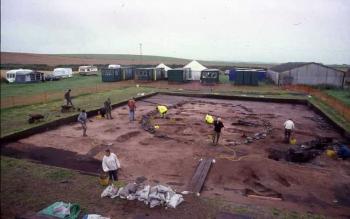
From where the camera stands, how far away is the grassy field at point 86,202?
8.12 m

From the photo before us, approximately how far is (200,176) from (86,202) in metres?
4.34

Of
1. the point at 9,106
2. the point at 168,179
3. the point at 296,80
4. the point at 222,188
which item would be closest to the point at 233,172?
the point at 222,188

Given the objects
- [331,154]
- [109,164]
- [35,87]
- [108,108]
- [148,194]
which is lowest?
[331,154]

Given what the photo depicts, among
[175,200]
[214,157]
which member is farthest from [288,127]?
[175,200]

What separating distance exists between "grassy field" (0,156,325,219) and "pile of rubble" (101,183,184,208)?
0.17 meters

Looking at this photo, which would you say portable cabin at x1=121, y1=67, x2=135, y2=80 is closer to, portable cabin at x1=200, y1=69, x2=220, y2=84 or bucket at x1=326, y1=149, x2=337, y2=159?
portable cabin at x1=200, y1=69, x2=220, y2=84

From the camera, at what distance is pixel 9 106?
22.5 meters

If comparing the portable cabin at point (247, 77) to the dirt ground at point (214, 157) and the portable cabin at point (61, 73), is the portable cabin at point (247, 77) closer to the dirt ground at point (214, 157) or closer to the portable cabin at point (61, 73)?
the dirt ground at point (214, 157)

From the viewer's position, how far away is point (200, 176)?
11094 mm

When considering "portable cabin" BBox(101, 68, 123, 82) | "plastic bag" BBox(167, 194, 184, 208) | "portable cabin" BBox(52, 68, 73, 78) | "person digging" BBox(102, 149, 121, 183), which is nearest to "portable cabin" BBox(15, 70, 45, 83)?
"portable cabin" BBox(52, 68, 73, 78)

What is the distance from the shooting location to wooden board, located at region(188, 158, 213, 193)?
1008 cm

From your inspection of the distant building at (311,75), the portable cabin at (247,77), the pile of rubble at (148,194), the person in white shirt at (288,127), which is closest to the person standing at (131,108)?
the person in white shirt at (288,127)

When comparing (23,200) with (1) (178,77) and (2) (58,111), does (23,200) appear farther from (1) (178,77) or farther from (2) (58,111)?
(1) (178,77)

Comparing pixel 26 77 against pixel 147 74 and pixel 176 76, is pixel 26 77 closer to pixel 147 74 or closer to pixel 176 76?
pixel 147 74
